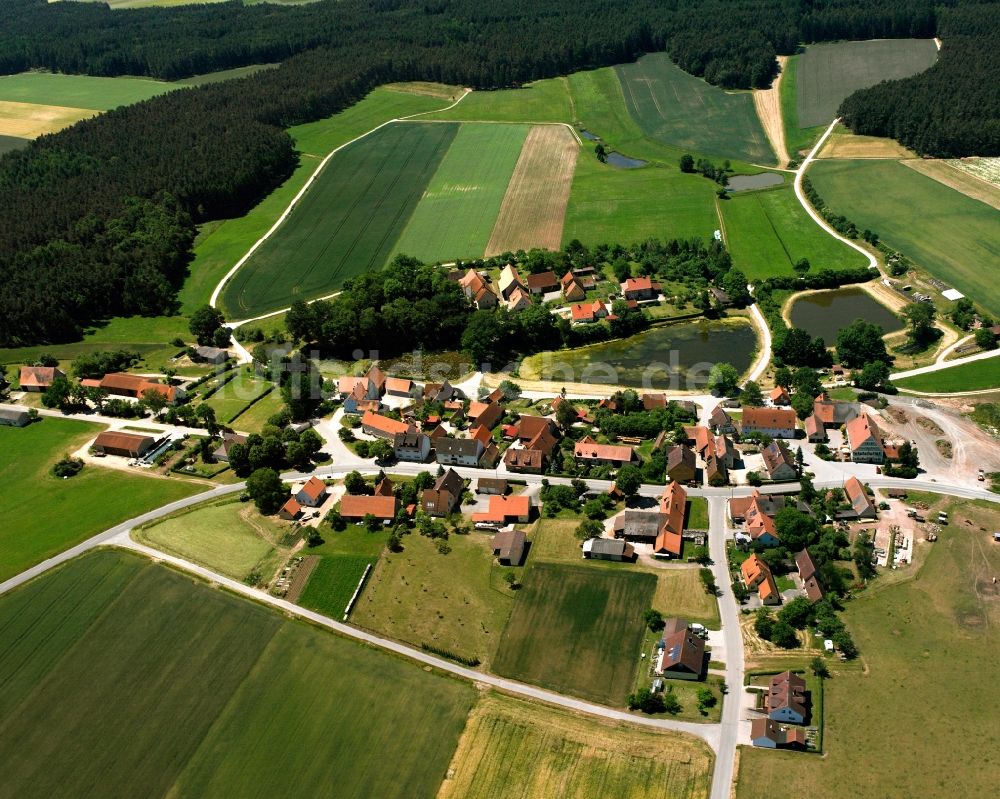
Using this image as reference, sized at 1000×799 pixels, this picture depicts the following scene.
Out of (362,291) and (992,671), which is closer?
(992,671)

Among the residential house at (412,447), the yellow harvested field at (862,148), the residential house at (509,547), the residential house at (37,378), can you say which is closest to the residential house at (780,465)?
the residential house at (509,547)

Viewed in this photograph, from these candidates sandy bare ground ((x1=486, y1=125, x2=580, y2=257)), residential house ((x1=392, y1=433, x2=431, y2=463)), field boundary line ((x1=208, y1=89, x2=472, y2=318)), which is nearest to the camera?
residential house ((x1=392, y1=433, x2=431, y2=463))

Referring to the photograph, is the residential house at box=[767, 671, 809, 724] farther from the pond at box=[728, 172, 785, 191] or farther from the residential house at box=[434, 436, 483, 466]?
the pond at box=[728, 172, 785, 191]

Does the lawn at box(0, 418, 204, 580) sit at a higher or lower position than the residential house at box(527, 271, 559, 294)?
lower

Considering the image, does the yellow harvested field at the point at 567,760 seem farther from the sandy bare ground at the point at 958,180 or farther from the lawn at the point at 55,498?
the sandy bare ground at the point at 958,180

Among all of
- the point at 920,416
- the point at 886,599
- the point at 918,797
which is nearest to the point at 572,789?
the point at 918,797

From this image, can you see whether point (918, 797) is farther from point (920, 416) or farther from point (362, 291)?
point (362, 291)

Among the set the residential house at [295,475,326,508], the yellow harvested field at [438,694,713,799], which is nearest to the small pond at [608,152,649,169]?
the residential house at [295,475,326,508]
